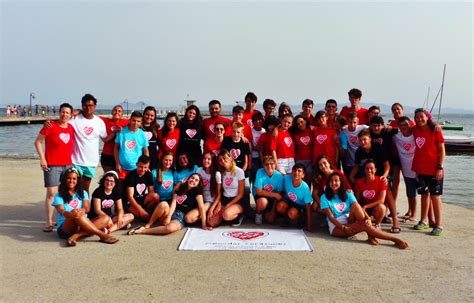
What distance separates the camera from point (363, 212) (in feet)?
17.0

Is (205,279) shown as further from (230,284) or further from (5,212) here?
(5,212)

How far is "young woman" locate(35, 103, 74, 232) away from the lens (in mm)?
5508

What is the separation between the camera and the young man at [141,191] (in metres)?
5.68

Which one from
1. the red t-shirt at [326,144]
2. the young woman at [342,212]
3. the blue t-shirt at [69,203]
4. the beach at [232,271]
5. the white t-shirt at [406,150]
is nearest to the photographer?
the beach at [232,271]

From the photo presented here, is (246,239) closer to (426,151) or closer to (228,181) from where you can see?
(228,181)

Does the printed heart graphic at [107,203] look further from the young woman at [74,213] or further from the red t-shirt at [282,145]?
the red t-shirt at [282,145]

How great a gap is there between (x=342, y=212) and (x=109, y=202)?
3.37 meters

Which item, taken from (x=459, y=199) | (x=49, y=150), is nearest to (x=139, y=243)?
(x=49, y=150)

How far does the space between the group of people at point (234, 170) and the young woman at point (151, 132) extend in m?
0.02

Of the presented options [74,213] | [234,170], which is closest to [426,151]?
[234,170]

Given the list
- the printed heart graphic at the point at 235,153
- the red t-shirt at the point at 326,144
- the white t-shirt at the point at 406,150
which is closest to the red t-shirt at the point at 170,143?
the printed heart graphic at the point at 235,153

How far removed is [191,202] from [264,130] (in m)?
1.89

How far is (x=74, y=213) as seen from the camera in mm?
4828

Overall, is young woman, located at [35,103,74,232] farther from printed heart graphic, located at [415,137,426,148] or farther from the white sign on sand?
printed heart graphic, located at [415,137,426,148]
